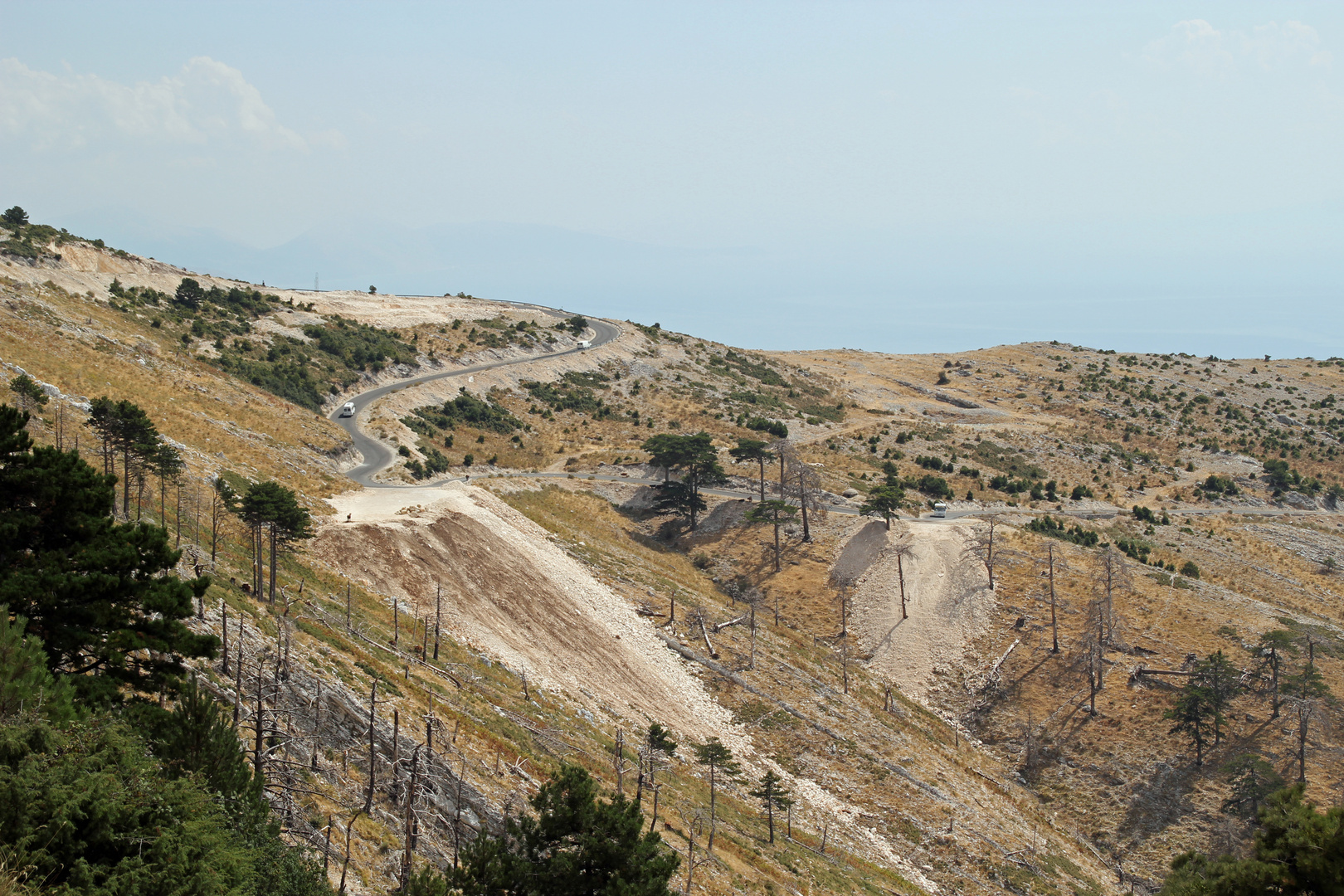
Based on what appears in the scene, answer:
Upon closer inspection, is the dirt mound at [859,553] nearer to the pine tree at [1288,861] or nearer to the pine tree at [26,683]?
the pine tree at [1288,861]

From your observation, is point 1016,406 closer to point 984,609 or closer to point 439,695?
point 984,609

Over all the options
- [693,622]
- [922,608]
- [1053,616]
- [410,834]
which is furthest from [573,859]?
[922,608]

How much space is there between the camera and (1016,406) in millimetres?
137625

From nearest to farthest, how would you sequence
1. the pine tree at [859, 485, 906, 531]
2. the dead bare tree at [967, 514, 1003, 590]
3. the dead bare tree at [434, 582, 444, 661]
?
the dead bare tree at [434, 582, 444, 661] < the dead bare tree at [967, 514, 1003, 590] < the pine tree at [859, 485, 906, 531]

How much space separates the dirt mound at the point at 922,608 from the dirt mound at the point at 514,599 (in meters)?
17.8

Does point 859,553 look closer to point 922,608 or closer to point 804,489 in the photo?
point 922,608

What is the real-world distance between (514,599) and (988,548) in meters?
38.8

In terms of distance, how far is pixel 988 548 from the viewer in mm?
65188

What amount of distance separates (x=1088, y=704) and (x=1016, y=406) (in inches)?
3736

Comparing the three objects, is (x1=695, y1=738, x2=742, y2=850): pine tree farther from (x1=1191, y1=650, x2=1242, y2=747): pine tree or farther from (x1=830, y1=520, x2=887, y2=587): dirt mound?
(x1=1191, y1=650, x2=1242, y2=747): pine tree

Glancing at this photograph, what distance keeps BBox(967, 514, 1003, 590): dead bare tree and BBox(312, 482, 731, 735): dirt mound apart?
2846 cm

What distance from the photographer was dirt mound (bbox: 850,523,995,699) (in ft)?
187

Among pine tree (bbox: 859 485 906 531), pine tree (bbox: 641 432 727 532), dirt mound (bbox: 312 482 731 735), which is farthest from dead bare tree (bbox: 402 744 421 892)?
pine tree (bbox: 859 485 906 531)

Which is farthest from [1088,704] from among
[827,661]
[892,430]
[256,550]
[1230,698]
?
[892,430]
